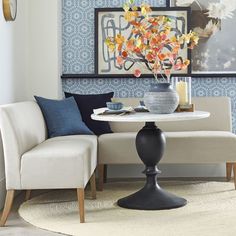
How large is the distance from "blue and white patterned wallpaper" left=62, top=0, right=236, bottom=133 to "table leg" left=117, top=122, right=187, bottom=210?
4.36ft

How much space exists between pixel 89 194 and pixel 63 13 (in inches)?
74.0

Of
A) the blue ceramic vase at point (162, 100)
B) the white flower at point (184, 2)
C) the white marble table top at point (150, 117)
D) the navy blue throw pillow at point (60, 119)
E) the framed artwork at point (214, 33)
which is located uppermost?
the white flower at point (184, 2)

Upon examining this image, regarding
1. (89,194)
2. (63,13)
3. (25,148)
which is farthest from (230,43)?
(25,148)

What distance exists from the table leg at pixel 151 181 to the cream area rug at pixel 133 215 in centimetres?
8

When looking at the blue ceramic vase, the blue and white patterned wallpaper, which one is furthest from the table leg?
the blue and white patterned wallpaper

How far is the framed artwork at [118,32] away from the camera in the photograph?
4.81m

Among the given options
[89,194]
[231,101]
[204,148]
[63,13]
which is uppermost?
[63,13]

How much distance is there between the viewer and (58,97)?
4766 mm

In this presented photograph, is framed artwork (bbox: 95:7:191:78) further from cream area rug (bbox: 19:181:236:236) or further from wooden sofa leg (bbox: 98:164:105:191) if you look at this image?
cream area rug (bbox: 19:181:236:236)

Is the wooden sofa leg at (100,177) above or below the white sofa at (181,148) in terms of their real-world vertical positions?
below

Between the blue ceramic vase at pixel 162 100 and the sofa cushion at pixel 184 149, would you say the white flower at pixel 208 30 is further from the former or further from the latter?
the blue ceramic vase at pixel 162 100

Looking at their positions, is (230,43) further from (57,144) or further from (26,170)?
(26,170)

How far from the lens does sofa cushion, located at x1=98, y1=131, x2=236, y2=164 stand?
4012mm

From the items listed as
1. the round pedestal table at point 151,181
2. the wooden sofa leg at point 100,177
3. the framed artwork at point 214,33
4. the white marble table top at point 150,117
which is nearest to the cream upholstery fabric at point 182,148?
the wooden sofa leg at point 100,177
